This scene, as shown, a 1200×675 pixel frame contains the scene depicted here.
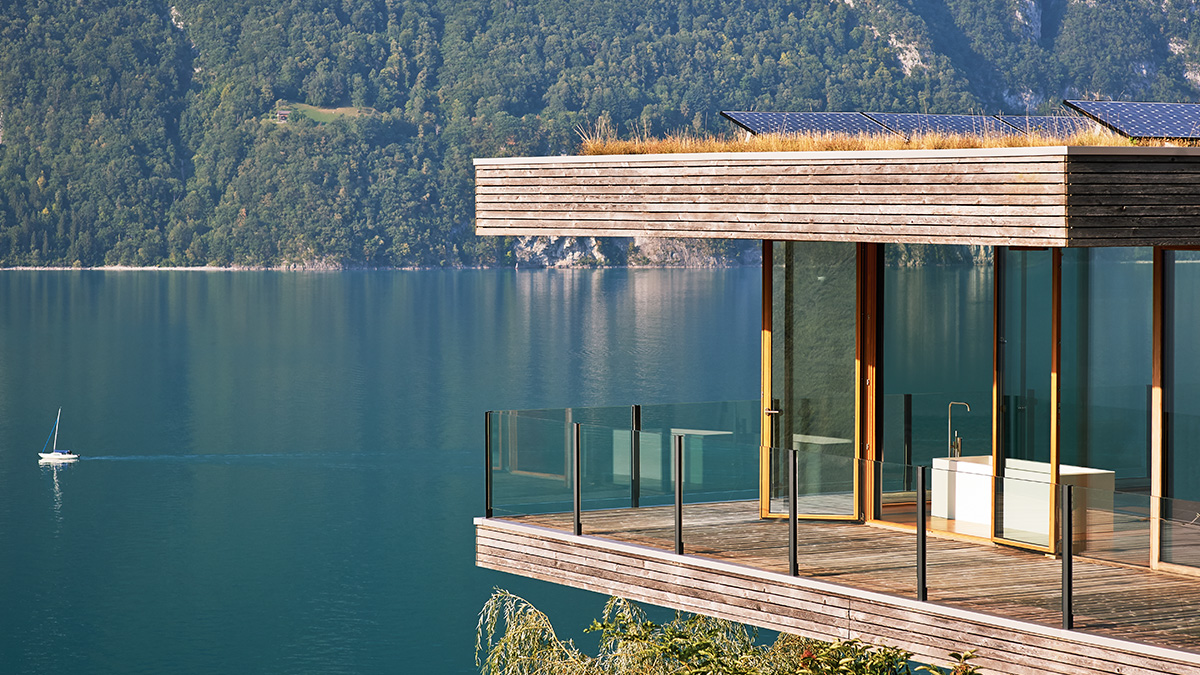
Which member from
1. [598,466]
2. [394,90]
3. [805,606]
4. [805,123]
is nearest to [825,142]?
[805,123]

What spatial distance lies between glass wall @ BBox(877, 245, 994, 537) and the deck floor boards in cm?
85

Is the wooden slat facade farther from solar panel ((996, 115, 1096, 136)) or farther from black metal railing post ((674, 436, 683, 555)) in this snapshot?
black metal railing post ((674, 436, 683, 555))

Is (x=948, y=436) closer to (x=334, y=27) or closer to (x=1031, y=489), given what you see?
(x=1031, y=489)

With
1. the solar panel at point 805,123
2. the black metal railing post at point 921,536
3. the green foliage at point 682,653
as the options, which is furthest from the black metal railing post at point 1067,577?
the solar panel at point 805,123

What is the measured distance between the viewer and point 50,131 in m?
109

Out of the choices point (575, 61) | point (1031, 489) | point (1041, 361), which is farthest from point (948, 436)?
point (575, 61)

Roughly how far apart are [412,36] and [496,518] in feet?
356

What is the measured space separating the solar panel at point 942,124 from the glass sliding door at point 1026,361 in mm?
771

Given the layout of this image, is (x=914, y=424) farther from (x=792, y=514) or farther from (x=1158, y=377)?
(x=792, y=514)

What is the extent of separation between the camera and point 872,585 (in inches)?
290

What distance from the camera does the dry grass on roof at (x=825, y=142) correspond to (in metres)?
7.54

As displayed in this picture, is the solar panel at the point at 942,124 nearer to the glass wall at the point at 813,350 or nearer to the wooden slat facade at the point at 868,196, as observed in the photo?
the glass wall at the point at 813,350

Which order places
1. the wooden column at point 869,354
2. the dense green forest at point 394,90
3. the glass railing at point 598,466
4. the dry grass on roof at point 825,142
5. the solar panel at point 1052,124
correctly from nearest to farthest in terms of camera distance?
the dry grass on roof at point 825,142 < the solar panel at point 1052,124 < the glass railing at point 598,466 < the wooden column at point 869,354 < the dense green forest at point 394,90

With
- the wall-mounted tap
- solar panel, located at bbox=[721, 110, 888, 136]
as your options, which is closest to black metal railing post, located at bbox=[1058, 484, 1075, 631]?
the wall-mounted tap
